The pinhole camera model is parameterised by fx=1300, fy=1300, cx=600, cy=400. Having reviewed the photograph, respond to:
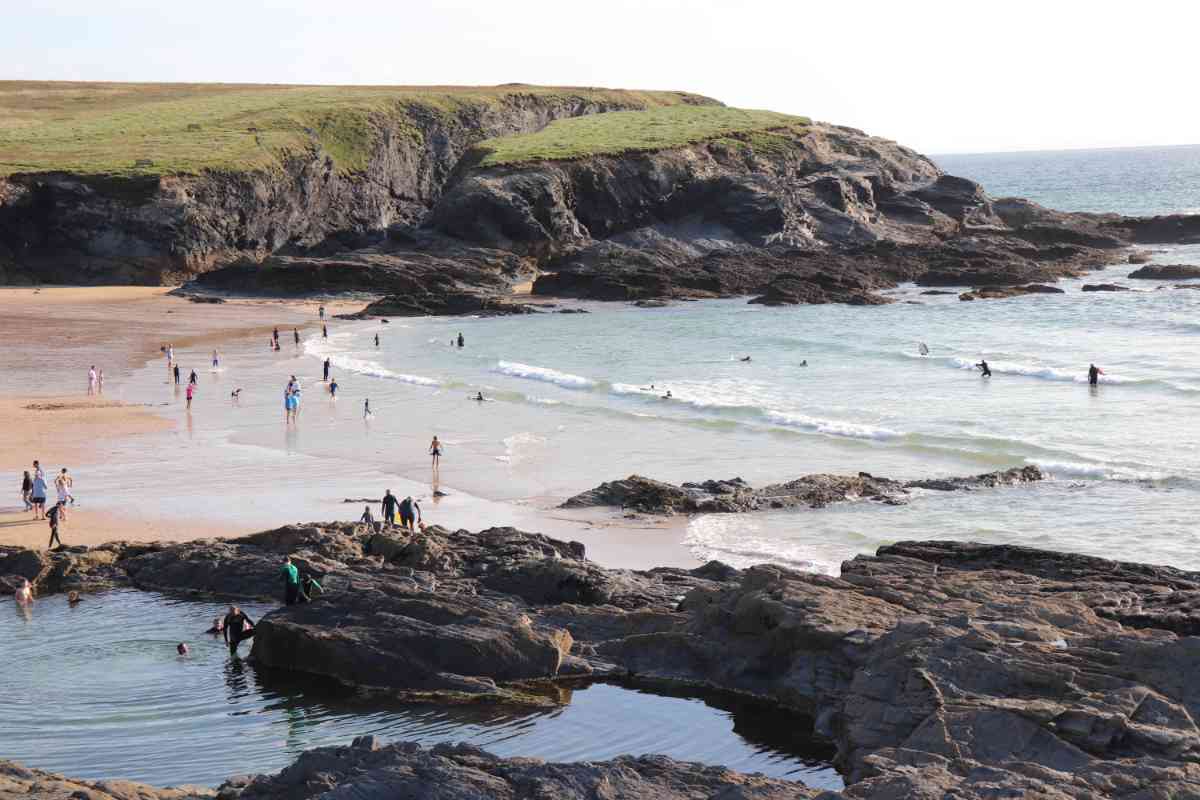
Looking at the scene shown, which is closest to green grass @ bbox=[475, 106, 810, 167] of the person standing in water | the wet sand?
the wet sand

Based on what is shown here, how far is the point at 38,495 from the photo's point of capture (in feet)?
81.0

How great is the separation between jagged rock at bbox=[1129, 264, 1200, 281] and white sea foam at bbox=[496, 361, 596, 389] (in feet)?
128

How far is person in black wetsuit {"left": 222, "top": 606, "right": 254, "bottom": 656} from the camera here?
55.5ft

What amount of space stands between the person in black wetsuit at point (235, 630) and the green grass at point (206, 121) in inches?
2733

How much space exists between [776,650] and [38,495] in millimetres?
16027

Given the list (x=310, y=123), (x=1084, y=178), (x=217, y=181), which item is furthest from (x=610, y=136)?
(x=1084, y=178)

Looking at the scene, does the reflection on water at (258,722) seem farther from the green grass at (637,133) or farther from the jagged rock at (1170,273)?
the green grass at (637,133)

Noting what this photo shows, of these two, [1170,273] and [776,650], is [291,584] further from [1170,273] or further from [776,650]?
[1170,273]

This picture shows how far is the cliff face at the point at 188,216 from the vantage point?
77438mm

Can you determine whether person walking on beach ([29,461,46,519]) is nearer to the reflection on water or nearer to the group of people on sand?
the group of people on sand

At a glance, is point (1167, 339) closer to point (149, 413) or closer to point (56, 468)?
point (149, 413)

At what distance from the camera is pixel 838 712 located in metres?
13.5

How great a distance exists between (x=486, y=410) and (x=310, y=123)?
212 feet

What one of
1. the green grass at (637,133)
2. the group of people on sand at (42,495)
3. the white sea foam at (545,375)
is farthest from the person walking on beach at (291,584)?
the green grass at (637,133)
